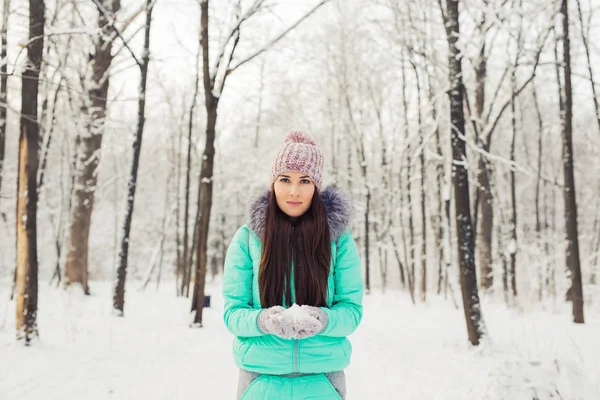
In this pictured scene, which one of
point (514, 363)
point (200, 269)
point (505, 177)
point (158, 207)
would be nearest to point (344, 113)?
point (505, 177)

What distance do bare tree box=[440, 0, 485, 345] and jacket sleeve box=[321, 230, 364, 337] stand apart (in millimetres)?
5764

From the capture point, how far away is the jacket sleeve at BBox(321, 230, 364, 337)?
5.79 feet

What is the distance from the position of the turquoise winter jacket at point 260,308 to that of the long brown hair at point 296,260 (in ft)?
0.18

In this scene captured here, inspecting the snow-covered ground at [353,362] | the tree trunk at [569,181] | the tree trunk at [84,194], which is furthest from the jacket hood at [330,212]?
the tree trunk at [84,194]

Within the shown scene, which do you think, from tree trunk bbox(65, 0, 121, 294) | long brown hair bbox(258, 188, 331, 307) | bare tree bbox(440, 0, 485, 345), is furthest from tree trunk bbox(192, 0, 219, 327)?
long brown hair bbox(258, 188, 331, 307)

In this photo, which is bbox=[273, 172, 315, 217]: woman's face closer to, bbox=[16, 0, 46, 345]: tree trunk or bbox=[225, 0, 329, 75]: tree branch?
bbox=[16, 0, 46, 345]: tree trunk

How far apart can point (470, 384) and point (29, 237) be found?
6470 millimetres

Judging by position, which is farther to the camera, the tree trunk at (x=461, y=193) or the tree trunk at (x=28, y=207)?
the tree trunk at (x=461, y=193)

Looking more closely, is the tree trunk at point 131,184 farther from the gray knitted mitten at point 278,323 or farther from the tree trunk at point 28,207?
the gray knitted mitten at point 278,323

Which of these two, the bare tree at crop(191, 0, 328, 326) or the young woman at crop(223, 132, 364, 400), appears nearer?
the young woman at crop(223, 132, 364, 400)

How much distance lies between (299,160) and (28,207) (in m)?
5.68

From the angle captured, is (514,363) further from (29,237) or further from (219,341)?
(29,237)

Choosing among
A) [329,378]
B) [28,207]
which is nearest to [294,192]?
[329,378]

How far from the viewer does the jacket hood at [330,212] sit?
198cm
